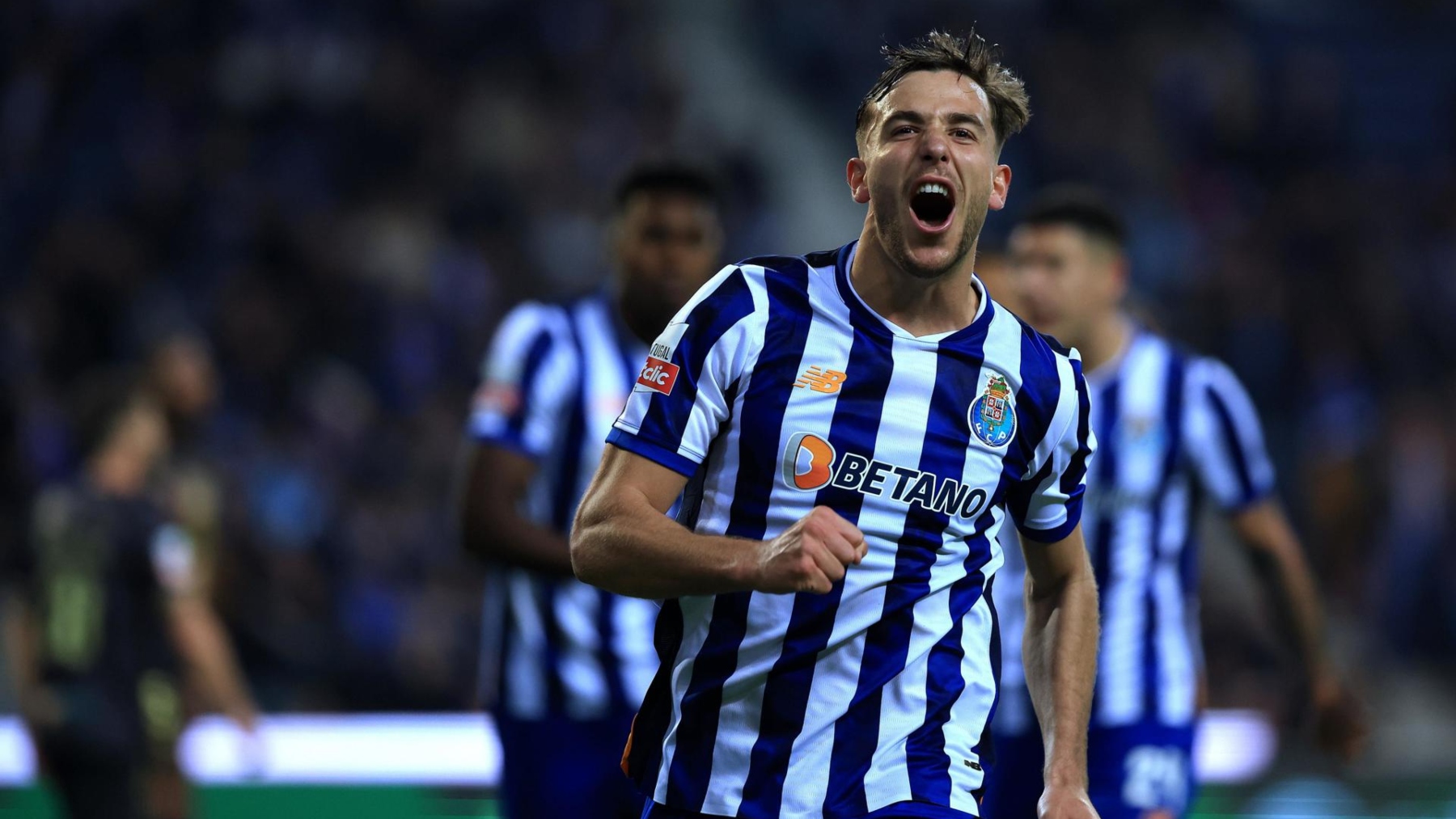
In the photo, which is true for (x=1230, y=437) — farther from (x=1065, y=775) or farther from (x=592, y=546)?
(x=592, y=546)

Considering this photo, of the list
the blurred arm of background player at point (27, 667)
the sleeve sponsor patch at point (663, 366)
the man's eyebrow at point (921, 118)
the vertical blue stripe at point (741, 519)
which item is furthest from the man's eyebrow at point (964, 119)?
the blurred arm of background player at point (27, 667)

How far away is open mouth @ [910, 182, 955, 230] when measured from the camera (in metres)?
3.02

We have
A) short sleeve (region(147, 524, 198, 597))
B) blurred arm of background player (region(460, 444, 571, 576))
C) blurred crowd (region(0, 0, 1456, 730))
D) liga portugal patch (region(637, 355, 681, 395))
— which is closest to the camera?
liga portugal patch (region(637, 355, 681, 395))

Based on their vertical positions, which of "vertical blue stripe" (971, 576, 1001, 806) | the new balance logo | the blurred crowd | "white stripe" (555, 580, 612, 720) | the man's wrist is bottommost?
the man's wrist

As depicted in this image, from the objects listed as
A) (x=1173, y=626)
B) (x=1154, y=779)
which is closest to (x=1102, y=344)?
(x=1173, y=626)

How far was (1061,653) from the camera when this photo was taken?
3.26m

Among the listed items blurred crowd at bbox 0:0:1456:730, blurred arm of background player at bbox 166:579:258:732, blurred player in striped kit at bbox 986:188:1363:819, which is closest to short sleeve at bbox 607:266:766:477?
blurred player in striped kit at bbox 986:188:1363:819

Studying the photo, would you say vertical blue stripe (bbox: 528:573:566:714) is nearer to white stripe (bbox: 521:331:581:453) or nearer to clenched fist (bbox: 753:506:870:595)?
white stripe (bbox: 521:331:581:453)

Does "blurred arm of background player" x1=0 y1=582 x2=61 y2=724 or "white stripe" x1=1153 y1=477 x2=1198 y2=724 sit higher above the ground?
"white stripe" x1=1153 y1=477 x2=1198 y2=724

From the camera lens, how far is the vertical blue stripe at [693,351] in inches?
117

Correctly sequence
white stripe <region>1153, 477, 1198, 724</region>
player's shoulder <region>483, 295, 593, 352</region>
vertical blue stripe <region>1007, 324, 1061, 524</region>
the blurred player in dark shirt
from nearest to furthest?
vertical blue stripe <region>1007, 324, 1061, 524</region> → player's shoulder <region>483, 295, 593, 352</region> → white stripe <region>1153, 477, 1198, 724</region> → the blurred player in dark shirt

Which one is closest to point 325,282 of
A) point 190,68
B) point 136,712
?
point 190,68

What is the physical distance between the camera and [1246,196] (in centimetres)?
1377

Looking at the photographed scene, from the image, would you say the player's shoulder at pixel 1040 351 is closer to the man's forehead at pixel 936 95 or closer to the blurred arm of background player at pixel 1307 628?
the man's forehead at pixel 936 95
